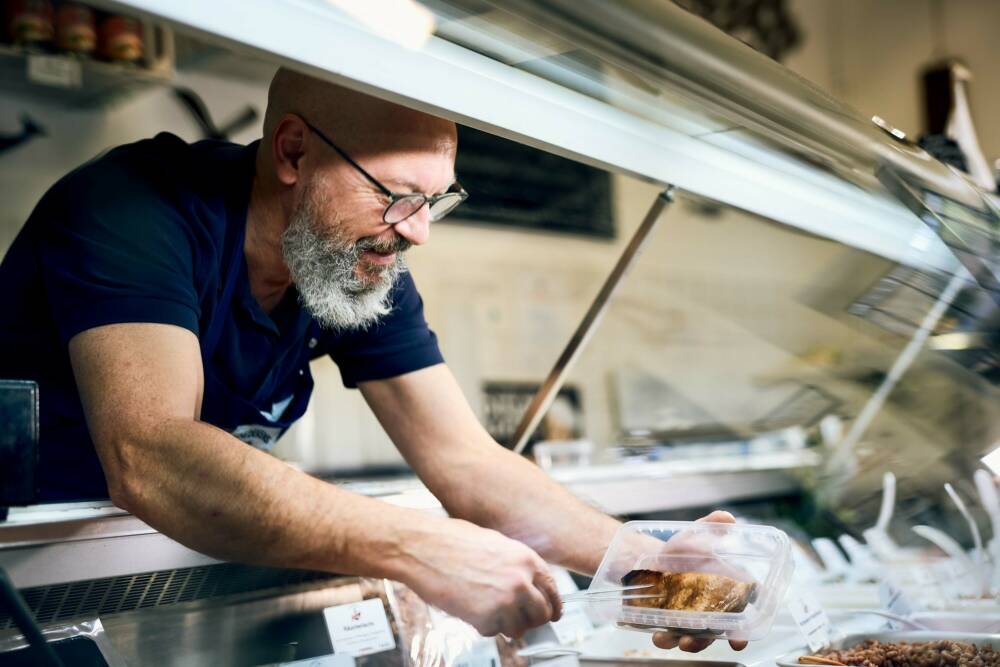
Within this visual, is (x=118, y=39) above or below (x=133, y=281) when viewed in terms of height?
above

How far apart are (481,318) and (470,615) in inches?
122

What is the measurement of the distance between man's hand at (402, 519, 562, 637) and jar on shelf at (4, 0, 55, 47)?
2.22 m

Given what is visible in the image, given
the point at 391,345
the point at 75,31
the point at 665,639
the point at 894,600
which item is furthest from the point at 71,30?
the point at 894,600

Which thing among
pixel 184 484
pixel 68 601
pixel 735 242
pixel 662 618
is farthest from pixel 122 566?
pixel 735 242

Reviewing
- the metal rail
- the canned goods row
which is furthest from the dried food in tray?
the canned goods row

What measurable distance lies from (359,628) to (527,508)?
0.34m

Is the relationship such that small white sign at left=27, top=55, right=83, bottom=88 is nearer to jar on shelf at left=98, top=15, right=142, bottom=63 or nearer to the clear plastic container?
jar on shelf at left=98, top=15, right=142, bottom=63

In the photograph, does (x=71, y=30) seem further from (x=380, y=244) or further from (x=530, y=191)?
(x=530, y=191)

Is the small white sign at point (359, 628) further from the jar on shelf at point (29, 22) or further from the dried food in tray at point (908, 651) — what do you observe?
the jar on shelf at point (29, 22)

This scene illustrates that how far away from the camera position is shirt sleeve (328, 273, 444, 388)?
141 cm

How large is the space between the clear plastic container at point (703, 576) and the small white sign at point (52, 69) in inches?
88.8

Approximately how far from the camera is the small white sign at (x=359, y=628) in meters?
1.07

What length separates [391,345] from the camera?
56.0 inches

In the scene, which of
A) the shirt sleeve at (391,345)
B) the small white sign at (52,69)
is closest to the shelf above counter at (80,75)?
the small white sign at (52,69)
